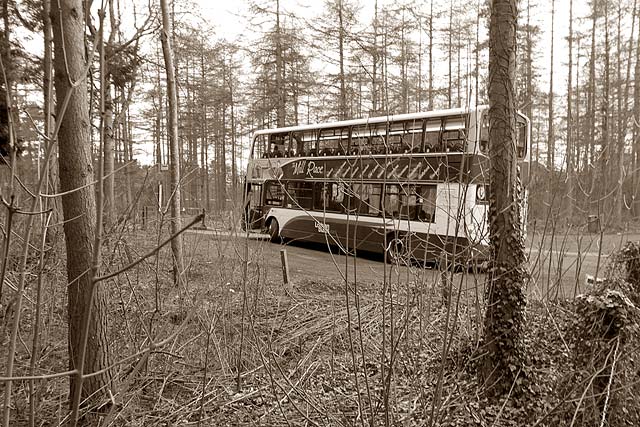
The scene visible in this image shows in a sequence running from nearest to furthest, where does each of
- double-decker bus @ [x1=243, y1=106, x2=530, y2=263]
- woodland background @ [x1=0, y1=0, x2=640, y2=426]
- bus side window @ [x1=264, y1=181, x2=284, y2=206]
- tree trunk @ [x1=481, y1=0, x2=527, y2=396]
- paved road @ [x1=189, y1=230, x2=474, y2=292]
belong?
1. woodland background @ [x1=0, y1=0, x2=640, y2=426]
2. tree trunk @ [x1=481, y1=0, x2=527, y2=396]
3. paved road @ [x1=189, y1=230, x2=474, y2=292]
4. double-decker bus @ [x1=243, y1=106, x2=530, y2=263]
5. bus side window @ [x1=264, y1=181, x2=284, y2=206]

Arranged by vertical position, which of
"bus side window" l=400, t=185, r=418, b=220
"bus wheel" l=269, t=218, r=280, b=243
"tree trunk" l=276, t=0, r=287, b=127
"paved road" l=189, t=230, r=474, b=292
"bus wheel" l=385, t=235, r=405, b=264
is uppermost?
"tree trunk" l=276, t=0, r=287, b=127

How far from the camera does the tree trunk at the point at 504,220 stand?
434 cm

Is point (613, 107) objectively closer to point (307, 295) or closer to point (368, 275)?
point (368, 275)

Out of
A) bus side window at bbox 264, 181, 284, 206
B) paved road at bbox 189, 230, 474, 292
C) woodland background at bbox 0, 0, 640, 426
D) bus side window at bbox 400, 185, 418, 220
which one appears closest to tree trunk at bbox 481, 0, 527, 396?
woodland background at bbox 0, 0, 640, 426

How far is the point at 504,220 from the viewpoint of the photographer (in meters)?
4.44

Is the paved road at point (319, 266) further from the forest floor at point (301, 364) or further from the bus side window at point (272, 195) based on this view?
the bus side window at point (272, 195)

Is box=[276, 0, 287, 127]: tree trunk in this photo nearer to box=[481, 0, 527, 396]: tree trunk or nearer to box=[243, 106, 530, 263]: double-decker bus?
box=[243, 106, 530, 263]: double-decker bus

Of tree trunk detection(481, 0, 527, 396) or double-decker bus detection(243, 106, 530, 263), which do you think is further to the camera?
double-decker bus detection(243, 106, 530, 263)

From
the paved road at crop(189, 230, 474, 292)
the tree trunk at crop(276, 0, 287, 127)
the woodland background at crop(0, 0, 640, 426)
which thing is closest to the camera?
the woodland background at crop(0, 0, 640, 426)

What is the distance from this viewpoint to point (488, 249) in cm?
461

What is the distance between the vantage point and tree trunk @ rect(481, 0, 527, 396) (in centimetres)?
434

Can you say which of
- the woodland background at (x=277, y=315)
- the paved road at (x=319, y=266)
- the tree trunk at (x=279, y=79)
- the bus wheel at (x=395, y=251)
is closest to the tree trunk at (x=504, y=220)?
the woodland background at (x=277, y=315)

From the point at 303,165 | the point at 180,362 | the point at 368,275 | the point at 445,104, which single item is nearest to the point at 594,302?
the point at 180,362

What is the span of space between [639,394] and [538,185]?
7.11 ft
